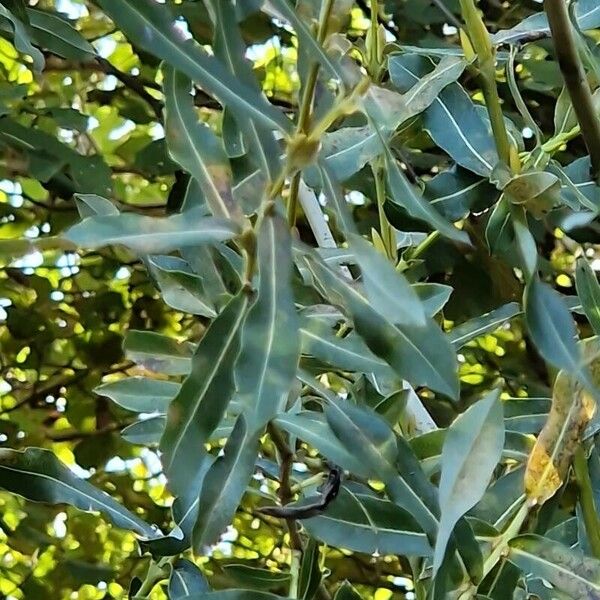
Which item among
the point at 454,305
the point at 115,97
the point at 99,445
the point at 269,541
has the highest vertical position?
the point at 115,97

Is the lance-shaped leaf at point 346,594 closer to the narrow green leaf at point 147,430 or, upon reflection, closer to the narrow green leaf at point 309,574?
the narrow green leaf at point 309,574

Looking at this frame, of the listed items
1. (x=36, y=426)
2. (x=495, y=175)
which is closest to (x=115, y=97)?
(x=36, y=426)

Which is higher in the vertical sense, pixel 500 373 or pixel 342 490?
pixel 342 490

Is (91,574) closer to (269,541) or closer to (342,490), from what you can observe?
(269,541)

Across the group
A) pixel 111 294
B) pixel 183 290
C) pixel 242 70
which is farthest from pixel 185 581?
pixel 111 294

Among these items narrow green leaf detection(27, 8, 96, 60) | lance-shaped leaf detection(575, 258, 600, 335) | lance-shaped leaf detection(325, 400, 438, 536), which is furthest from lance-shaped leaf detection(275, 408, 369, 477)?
narrow green leaf detection(27, 8, 96, 60)

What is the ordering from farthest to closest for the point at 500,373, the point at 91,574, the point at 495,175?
1. the point at 500,373
2. the point at 91,574
3. the point at 495,175

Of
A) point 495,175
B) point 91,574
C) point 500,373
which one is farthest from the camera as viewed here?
point 500,373

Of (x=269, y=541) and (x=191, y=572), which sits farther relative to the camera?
(x=269, y=541)
